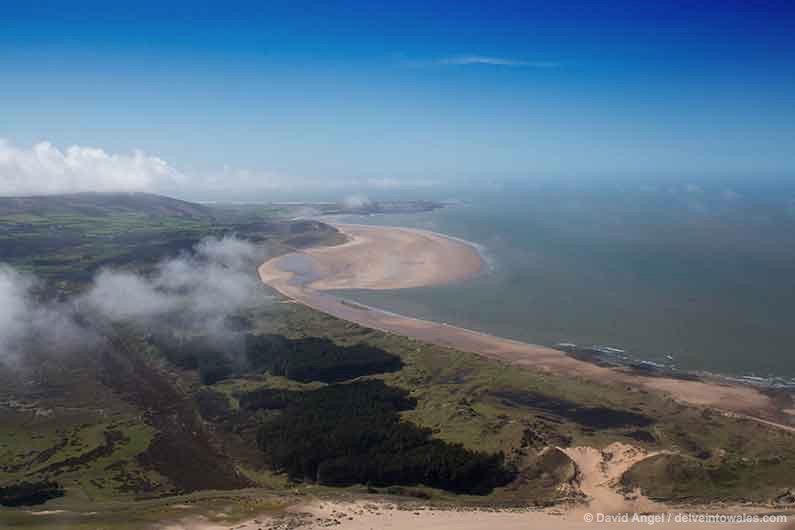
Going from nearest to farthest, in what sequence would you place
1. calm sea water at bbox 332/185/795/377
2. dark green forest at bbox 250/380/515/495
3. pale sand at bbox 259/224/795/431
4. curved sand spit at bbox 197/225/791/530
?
curved sand spit at bbox 197/225/791/530 → dark green forest at bbox 250/380/515/495 → pale sand at bbox 259/224/795/431 → calm sea water at bbox 332/185/795/377

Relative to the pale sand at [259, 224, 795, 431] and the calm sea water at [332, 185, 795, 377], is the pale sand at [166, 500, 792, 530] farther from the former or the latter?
the calm sea water at [332, 185, 795, 377]

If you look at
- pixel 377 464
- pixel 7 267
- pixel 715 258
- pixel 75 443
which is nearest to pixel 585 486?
pixel 377 464

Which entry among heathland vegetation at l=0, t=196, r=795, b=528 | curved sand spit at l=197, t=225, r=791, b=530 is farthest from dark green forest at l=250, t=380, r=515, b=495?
curved sand spit at l=197, t=225, r=791, b=530

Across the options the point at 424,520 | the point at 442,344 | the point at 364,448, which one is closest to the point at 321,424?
the point at 364,448

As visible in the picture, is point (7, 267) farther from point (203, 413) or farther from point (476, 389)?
point (476, 389)

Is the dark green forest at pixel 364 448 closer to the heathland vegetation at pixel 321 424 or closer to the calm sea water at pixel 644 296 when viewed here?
the heathland vegetation at pixel 321 424
